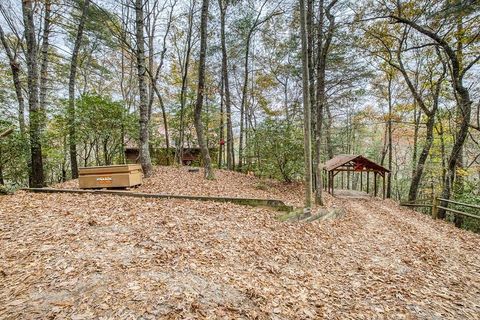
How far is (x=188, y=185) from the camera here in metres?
8.05

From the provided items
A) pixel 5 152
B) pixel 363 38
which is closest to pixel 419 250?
pixel 363 38

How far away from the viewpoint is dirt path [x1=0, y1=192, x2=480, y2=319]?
2.33m

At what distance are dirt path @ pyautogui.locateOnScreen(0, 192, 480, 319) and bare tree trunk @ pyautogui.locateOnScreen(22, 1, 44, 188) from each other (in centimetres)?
219

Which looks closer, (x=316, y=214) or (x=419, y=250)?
(x=419, y=250)

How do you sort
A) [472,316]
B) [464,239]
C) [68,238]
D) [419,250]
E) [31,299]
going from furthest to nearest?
[464,239], [419,250], [68,238], [472,316], [31,299]

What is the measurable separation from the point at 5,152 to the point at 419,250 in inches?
507

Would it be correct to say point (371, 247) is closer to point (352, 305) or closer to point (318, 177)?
point (352, 305)

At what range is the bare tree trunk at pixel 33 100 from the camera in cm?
707

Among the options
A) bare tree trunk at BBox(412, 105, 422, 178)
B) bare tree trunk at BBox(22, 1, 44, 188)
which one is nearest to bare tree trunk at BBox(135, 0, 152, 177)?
bare tree trunk at BBox(22, 1, 44, 188)

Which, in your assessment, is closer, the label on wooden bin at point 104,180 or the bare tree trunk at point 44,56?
the label on wooden bin at point 104,180

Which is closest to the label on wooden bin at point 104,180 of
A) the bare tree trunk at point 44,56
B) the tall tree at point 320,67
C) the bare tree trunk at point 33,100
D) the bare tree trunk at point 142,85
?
the bare tree trunk at point 142,85

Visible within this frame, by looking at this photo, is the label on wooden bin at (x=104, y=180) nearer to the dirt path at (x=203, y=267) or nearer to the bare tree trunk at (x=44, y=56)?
the dirt path at (x=203, y=267)

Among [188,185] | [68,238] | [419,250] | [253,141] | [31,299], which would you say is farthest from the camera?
[253,141]

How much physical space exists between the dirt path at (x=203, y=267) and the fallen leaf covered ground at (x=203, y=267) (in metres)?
0.01
